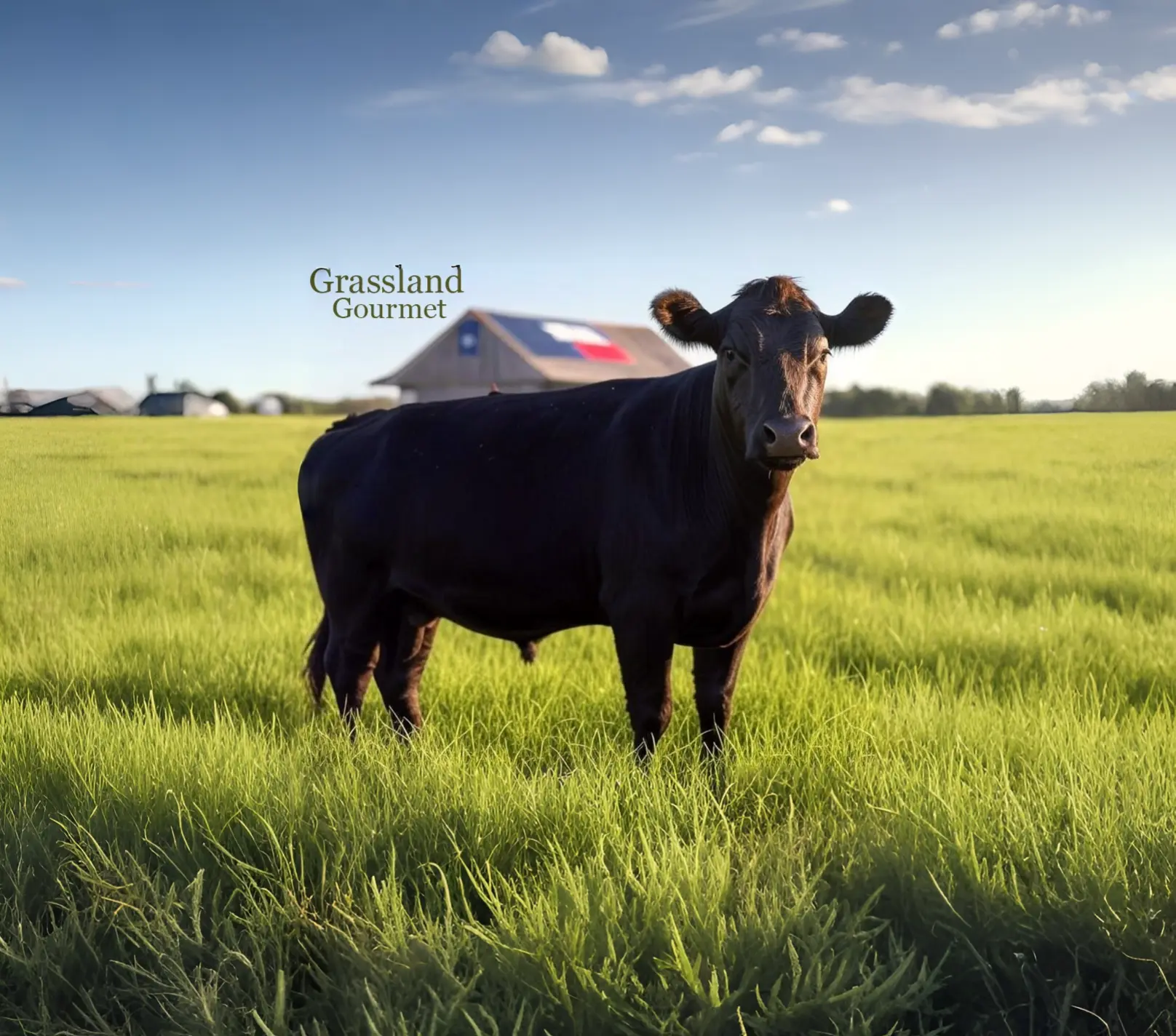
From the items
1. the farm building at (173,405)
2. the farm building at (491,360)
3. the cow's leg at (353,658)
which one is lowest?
the cow's leg at (353,658)

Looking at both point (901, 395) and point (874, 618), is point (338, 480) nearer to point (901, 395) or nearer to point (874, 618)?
point (874, 618)

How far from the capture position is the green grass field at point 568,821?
76.9 inches

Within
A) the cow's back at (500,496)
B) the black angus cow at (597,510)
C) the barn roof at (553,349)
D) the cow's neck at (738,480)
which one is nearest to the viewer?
the black angus cow at (597,510)

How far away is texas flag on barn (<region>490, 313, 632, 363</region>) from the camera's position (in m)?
6.08

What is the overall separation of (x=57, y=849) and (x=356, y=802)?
880mm

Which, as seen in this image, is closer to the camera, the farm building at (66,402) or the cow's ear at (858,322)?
the cow's ear at (858,322)

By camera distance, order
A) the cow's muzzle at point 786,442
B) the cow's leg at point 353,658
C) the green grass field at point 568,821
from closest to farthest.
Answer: the green grass field at point 568,821 → the cow's muzzle at point 786,442 → the cow's leg at point 353,658

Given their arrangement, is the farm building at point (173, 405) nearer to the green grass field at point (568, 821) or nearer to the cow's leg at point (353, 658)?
the green grass field at point (568, 821)

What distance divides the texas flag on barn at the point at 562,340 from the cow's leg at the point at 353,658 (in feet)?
8.18

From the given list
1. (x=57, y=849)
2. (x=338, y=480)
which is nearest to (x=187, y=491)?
(x=338, y=480)

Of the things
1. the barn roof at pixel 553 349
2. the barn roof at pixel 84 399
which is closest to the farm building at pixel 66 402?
the barn roof at pixel 84 399

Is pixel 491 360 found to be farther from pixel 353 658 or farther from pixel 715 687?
pixel 715 687

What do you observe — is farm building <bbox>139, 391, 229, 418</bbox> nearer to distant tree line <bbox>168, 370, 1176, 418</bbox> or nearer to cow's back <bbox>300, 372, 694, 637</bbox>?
distant tree line <bbox>168, 370, 1176, 418</bbox>

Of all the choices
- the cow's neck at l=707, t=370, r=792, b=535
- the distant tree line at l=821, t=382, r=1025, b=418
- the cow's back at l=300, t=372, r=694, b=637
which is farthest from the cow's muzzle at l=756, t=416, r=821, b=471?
the distant tree line at l=821, t=382, r=1025, b=418
